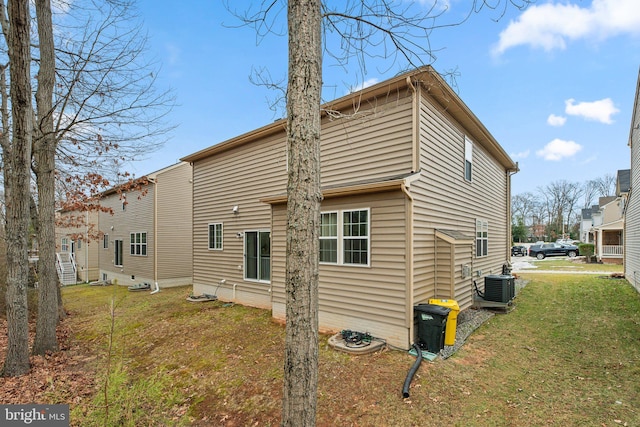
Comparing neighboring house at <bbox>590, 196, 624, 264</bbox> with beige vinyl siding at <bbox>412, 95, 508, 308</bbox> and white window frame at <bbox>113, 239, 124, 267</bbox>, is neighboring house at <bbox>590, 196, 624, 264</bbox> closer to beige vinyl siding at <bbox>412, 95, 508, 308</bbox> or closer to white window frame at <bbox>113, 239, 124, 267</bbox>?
beige vinyl siding at <bbox>412, 95, 508, 308</bbox>

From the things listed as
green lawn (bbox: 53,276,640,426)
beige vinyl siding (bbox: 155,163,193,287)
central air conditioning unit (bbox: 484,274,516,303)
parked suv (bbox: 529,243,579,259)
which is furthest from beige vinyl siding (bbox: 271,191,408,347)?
parked suv (bbox: 529,243,579,259)

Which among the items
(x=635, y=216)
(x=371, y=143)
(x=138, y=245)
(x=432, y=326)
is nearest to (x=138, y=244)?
(x=138, y=245)

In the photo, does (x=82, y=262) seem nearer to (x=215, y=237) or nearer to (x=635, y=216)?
(x=215, y=237)

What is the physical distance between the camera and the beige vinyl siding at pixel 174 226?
14.9 m

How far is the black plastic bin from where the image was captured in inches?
217

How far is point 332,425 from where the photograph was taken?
3.70 m

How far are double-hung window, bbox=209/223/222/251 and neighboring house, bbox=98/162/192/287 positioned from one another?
5087mm

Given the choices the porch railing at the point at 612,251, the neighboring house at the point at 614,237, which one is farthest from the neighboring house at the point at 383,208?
the porch railing at the point at 612,251

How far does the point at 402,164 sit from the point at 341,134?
182 centimetres

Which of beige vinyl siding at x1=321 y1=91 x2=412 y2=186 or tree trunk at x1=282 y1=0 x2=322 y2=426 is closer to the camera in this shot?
tree trunk at x1=282 y1=0 x2=322 y2=426

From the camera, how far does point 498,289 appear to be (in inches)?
334

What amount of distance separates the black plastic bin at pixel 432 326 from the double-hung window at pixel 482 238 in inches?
186

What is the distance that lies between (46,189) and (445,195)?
29.1 feet

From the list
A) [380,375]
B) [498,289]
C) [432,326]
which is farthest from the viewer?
[498,289]
